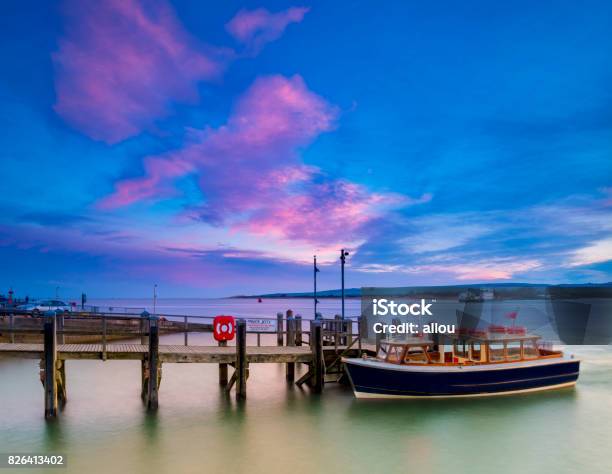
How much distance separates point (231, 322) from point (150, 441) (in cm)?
769

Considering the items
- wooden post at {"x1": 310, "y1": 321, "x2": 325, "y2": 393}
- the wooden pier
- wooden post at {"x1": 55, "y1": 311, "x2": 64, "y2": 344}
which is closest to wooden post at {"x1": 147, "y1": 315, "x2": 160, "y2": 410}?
the wooden pier

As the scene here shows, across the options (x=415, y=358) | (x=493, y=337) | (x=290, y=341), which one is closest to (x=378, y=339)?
(x=415, y=358)

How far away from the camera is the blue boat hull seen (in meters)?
20.2

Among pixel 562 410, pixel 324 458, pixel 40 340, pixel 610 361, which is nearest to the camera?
pixel 324 458

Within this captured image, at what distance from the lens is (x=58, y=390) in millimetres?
19859

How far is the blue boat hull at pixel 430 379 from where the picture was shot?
20250mm

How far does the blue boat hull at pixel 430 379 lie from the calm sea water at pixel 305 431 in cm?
40

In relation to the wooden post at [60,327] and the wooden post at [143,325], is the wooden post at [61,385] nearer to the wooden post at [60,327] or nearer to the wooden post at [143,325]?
the wooden post at [60,327]

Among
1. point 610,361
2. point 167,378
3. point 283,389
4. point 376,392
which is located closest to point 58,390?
point 167,378

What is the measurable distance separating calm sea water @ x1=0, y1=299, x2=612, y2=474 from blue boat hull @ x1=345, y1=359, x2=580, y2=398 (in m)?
0.40

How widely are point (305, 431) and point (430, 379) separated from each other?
19.0ft

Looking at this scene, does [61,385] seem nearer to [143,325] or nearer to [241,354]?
[241,354]

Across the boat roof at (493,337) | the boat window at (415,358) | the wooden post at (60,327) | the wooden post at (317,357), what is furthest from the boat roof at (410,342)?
the wooden post at (60,327)

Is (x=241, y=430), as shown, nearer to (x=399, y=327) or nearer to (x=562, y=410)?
(x=399, y=327)
